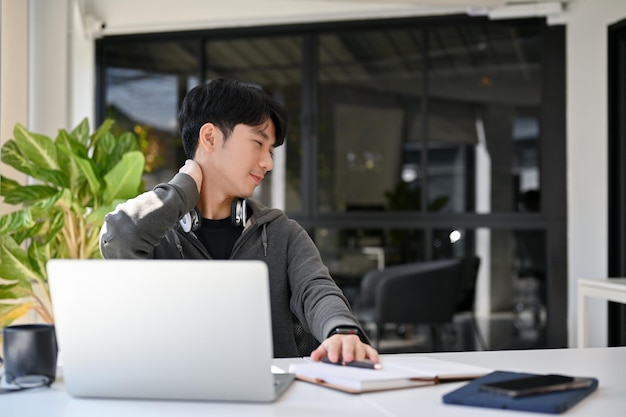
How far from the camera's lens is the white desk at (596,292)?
4.18m

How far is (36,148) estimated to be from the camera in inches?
158

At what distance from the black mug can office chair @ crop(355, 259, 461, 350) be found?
4.32 metres

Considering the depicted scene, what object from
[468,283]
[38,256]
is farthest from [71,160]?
[468,283]

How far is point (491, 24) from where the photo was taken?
5.82 m

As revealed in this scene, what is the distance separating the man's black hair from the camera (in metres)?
2.48

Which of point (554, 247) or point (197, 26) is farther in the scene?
point (197, 26)

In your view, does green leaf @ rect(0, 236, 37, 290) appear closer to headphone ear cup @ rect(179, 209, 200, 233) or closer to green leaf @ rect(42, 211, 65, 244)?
green leaf @ rect(42, 211, 65, 244)

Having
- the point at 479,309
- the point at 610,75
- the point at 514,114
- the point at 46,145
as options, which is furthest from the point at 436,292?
the point at 46,145

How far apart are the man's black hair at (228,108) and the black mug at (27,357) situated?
964 millimetres

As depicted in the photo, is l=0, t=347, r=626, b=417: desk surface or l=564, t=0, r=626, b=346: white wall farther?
l=564, t=0, r=626, b=346: white wall

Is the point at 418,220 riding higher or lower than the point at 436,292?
higher

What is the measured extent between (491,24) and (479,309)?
6.03ft

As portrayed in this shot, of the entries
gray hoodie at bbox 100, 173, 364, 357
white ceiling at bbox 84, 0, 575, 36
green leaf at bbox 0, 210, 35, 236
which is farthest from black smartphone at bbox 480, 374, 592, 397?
white ceiling at bbox 84, 0, 575, 36

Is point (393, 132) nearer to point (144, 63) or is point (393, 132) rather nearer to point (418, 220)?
point (418, 220)
